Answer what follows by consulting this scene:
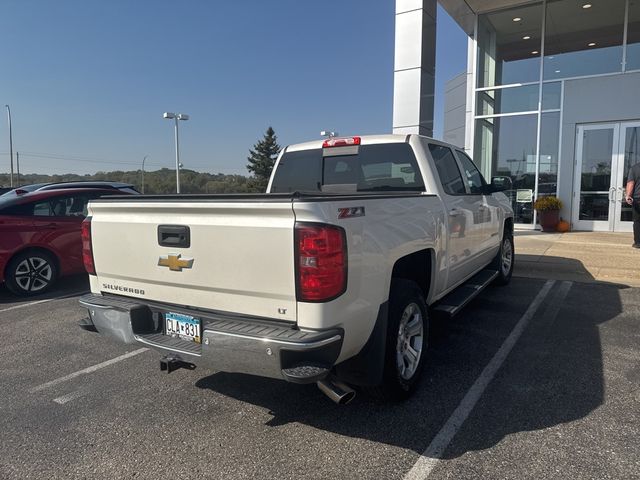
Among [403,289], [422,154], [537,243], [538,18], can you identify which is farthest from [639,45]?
[403,289]

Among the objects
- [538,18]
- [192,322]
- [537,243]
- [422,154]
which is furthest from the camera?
[538,18]

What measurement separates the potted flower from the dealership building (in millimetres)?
415

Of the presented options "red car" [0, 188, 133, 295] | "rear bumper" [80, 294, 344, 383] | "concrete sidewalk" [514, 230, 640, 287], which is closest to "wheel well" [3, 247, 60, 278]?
"red car" [0, 188, 133, 295]

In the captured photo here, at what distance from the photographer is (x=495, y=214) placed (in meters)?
5.72

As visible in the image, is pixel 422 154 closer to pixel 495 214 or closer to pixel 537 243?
pixel 495 214

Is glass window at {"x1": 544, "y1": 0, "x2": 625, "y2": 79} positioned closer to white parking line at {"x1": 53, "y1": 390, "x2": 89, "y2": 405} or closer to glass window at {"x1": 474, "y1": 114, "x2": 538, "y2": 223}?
glass window at {"x1": 474, "y1": 114, "x2": 538, "y2": 223}

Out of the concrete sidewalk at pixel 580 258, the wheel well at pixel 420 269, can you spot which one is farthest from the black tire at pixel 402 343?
the concrete sidewalk at pixel 580 258

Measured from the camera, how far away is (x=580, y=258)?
8.48 metres

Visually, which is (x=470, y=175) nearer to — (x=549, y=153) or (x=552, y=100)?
(x=549, y=153)

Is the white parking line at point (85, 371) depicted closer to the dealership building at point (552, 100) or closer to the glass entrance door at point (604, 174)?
the dealership building at point (552, 100)

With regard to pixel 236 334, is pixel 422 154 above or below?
above

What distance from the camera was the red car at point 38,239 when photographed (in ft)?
21.1

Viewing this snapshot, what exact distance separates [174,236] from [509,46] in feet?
48.7

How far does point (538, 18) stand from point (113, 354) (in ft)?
47.5
